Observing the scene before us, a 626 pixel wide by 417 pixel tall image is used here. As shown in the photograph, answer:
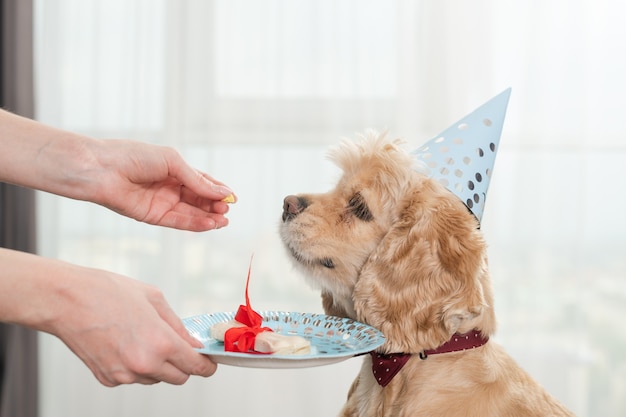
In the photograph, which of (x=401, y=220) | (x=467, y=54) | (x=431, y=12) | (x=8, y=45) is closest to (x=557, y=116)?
(x=467, y=54)

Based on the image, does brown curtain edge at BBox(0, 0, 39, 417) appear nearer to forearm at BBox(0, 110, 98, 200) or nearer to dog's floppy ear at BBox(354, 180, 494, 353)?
forearm at BBox(0, 110, 98, 200)

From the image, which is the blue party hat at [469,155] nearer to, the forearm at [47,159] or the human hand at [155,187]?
the human hand at [155,187]

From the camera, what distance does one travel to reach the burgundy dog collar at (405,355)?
4.70ft

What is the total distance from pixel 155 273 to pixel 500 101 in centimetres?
207

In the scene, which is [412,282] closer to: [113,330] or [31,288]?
[113,330]

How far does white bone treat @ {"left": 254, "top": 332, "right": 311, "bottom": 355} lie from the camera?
115cm

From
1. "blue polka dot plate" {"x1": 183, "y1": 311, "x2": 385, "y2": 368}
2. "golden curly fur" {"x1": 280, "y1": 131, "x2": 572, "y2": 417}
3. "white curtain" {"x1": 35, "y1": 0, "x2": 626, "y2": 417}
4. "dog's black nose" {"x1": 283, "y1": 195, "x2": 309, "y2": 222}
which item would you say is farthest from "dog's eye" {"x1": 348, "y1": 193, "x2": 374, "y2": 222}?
"white curtain" {"x1": 35, "y1": 0, "x2": 626, "y2": 417}

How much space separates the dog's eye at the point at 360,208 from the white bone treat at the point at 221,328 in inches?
16.5

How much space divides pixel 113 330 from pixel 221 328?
0.98 feet

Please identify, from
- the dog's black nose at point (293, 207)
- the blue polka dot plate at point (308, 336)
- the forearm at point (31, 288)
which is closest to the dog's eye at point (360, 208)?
the dog's black nose at point (293, 207)

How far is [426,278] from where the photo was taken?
1433 millimetres

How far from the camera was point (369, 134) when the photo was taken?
66.9 inches

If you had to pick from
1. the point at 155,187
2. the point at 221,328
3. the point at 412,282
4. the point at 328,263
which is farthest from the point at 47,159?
the point at 412,282

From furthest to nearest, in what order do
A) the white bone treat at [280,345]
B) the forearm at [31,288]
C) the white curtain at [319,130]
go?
1. the white curtain at [319,130]
2. the white bone treat at [280,345]
3. the forearm at [31,288]
